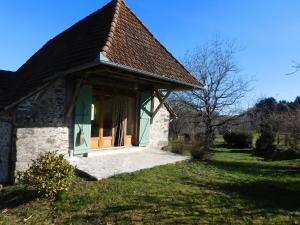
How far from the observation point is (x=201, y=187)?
276 inches

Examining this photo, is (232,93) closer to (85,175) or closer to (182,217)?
(85,175)

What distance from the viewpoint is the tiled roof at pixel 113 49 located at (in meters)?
8.09

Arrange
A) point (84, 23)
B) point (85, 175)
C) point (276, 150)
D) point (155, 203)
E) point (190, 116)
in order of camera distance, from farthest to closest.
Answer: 1. point (190, 116)
2. point (276, 150)
3. point (84, 23)
4. point (85, 175)
5. point (155, 203)

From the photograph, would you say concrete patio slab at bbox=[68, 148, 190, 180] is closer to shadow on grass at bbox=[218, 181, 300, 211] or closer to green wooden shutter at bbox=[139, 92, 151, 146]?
→ green wooden shutter at bbox=[139, 92, 151, 146]

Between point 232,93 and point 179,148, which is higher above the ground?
point 232,93

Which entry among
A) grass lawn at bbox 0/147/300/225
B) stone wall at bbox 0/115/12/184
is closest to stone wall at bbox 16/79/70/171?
stone wall at bbox 0/115/12/184

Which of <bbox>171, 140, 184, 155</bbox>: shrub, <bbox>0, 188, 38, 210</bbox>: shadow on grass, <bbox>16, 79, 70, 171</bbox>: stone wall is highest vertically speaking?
<bbox>16, 79, 70, 171</bbox>: stone wall

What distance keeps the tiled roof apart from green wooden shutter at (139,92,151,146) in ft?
6.36

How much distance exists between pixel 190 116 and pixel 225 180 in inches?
505

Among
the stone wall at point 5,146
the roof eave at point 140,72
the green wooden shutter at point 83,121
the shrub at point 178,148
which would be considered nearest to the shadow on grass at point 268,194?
the roof eave at point 140,72

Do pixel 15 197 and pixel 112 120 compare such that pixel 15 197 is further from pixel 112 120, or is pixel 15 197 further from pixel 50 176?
pixel 112 120

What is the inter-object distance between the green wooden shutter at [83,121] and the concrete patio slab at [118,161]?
1.20 feet

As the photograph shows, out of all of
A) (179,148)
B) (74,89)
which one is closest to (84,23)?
(74,89)

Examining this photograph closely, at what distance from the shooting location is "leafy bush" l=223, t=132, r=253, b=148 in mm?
24625
